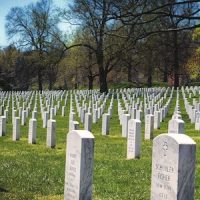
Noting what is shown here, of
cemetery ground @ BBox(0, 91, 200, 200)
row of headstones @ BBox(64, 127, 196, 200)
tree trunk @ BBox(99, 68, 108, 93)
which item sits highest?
tree trunk @ BBox(99, 68, 108, 93)

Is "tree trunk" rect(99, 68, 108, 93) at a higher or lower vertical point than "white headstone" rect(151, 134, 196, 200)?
higher

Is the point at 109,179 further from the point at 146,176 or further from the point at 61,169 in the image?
the point at 61,169

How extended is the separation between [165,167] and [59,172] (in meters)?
4.14

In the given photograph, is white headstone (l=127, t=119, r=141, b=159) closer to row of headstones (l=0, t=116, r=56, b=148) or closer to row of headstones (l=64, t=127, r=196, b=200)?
row of headstones (l=0, t=116, r=56, b=148)

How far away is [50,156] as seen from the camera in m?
11.9

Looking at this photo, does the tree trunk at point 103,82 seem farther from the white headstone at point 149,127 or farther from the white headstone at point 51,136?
the white headstone at point 51,136

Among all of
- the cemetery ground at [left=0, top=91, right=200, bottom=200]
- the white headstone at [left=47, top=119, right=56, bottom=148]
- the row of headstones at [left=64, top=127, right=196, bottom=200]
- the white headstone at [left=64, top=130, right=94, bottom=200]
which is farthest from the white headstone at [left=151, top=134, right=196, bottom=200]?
the white headstone at [left=47, top=119, right=56, bottom=148]

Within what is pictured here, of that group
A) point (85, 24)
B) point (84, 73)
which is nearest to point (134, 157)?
point (85, 24)

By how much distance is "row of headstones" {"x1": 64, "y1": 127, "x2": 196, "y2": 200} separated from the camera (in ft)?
18.5

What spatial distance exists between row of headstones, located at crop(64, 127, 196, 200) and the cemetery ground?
988 millimetres

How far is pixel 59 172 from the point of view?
31.7 ft

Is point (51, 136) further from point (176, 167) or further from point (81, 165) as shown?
point (176, 167)

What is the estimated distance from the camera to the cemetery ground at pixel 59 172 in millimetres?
8008

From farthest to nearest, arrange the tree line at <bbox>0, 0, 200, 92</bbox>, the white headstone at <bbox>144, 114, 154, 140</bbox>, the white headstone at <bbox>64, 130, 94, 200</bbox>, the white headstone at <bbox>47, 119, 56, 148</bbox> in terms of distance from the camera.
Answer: the tree line at <bbox>0, 0, 200, 92</bbox>, the white headstone at <bbox>144, 114, 154, 140</bbox>, the white headstone at <bbox>47, 119, 56, 148</bbox>, the white headstone at <bbox>64, 130, 94, 200</bbox>
